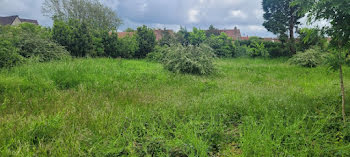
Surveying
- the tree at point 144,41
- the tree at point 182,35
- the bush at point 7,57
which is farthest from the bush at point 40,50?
the tree at point 182,35

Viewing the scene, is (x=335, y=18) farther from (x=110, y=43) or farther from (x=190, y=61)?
(x=110, y=43)

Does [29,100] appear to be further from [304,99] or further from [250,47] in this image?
[250,47]

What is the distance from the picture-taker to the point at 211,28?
95.5 ft

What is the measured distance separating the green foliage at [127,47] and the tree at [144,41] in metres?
0.59

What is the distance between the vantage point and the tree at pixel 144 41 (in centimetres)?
1598

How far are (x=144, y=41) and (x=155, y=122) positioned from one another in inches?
521

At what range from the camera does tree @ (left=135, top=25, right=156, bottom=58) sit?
629 inches

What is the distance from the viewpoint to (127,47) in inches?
572

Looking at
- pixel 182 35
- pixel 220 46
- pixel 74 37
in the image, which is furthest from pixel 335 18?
pixel 182 35

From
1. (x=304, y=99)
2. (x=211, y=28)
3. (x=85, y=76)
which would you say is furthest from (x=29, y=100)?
(x=211, y=28)

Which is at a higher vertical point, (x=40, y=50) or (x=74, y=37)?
(x=74, y=37)

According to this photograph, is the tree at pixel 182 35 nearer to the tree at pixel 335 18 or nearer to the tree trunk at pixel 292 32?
the tree trunk at pixel 292 32

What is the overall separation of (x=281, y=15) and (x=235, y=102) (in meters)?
17.6

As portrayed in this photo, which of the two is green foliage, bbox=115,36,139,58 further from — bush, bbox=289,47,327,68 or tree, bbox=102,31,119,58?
bush, bbox=289,47,327,68
